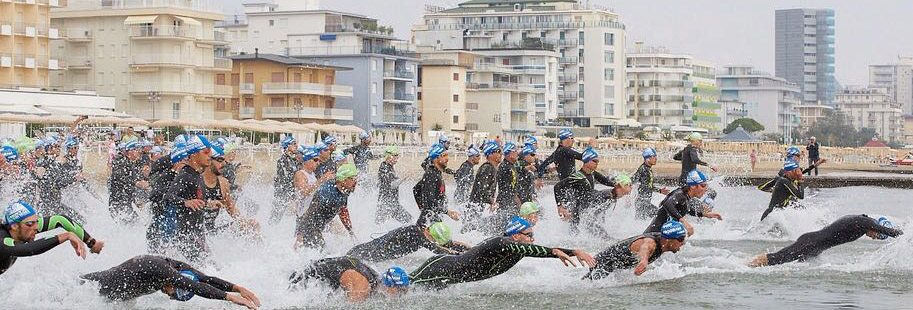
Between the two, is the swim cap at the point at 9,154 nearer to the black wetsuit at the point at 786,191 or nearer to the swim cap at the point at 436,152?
the swim cap at the point at 436,152

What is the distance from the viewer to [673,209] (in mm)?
16594

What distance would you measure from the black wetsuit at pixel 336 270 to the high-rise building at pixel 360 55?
82.0 m

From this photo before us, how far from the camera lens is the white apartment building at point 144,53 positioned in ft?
270

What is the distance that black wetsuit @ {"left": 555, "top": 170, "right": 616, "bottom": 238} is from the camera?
68.8 ft

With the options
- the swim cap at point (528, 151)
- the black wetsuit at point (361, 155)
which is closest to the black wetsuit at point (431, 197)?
the swim cap at point (528, 151)

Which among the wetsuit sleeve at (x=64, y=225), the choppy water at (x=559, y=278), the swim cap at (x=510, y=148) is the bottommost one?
the choppy water at (x=559, y=278)

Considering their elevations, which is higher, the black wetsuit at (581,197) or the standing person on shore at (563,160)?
the standing person on shore at (563,160)

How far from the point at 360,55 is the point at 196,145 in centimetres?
8458

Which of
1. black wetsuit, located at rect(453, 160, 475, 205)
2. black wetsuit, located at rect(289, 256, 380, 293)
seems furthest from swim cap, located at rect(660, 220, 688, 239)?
black wetsuit, located at rect(453, 160, 475, 205)

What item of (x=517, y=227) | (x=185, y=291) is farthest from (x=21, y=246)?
(x=517, y=227)

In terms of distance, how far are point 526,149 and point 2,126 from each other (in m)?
46.1

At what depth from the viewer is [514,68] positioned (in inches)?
4993

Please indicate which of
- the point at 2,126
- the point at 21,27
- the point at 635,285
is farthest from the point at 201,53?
the point at 635,285

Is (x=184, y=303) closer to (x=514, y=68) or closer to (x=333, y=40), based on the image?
(x=333, y=40)
